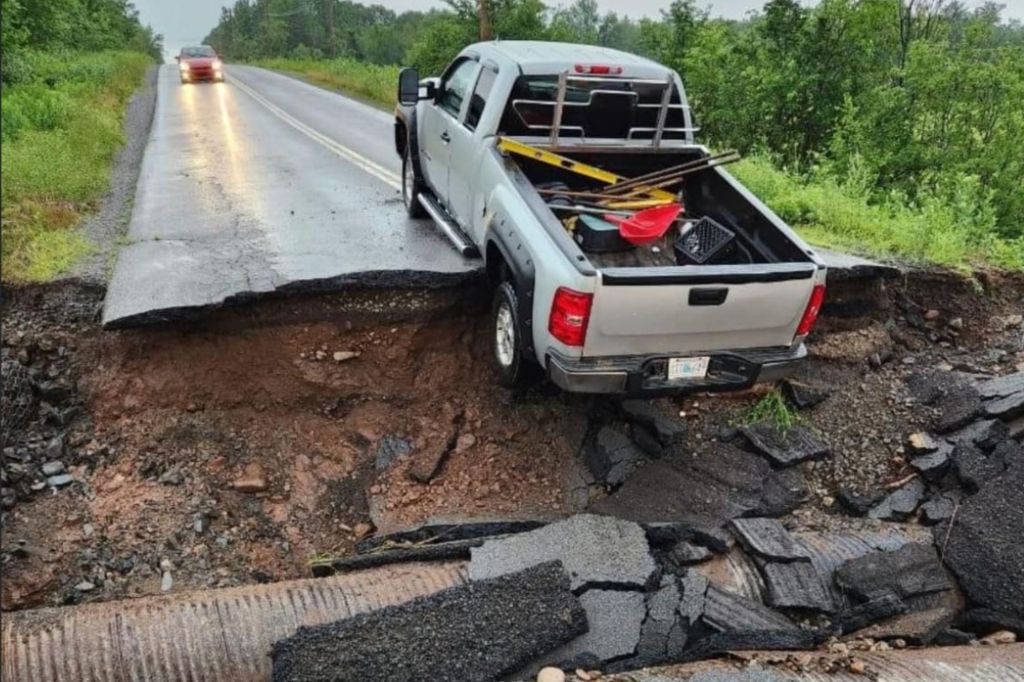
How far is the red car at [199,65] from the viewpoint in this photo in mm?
25906

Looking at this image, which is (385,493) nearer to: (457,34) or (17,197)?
(17,197)

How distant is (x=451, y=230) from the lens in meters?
7.36

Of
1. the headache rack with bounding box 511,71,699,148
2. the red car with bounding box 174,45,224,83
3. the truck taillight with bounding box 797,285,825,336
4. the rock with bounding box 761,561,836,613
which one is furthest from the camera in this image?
the red car with bounding box 174,45,224,83

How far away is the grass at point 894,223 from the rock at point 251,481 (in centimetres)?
607

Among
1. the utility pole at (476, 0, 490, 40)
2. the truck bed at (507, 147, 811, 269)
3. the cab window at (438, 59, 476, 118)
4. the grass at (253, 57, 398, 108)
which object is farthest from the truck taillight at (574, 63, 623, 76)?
the grass at (253, 57, 398, 108)

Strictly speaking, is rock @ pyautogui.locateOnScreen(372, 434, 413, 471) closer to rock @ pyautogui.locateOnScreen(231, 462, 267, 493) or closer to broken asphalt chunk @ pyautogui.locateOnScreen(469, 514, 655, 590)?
rock @ pyautogui.locateOnScreen(231, 462, 267, 493)

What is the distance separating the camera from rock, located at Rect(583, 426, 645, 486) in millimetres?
6137

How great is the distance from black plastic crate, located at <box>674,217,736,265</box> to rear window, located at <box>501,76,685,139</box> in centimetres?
115

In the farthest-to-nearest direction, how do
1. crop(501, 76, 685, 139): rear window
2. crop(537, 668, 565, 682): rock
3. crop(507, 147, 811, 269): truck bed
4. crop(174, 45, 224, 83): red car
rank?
1. crop(174, 45, 224, 83): red car
2. crop(501, 76, 685, 139): rear window
3. crop(507, 147, 811, 269): truck bed
4. crop(537, 668, 565, 682): rock

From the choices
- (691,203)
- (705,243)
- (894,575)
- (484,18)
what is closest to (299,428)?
(705,243)

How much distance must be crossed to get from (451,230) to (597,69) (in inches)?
75.9

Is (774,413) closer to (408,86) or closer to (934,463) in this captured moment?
(934,463)

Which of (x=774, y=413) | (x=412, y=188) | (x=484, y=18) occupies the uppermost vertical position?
(x=484, y=18)

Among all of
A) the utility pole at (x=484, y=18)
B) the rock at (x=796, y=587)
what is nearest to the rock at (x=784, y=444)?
the rock at (x=796, y=587)
